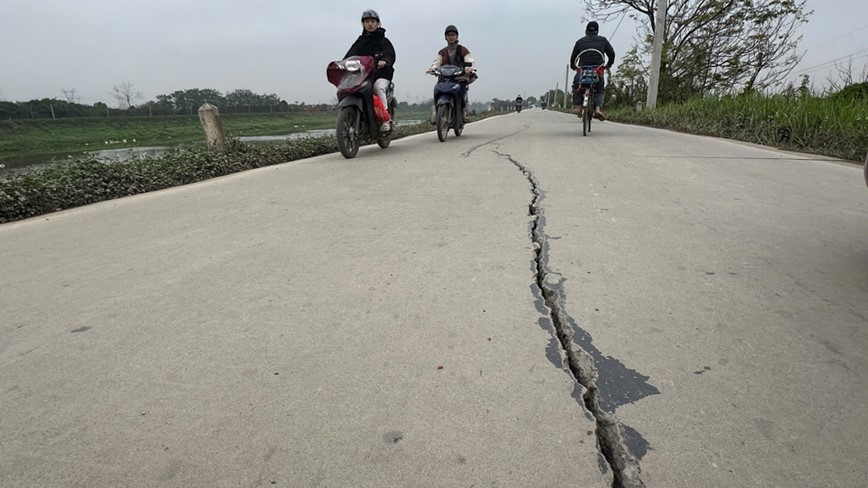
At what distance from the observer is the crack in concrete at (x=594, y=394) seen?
97cm

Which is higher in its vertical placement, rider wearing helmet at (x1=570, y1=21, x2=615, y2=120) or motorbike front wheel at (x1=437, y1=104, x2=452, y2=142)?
rider wearing helmet at (x1=570, y1=21, x2=615, y2=120)

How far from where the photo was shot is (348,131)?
17.9 feet

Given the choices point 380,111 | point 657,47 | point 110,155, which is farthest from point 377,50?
point 657,47

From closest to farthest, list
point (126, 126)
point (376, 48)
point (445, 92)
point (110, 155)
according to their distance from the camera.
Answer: point (110, 155) → point (376, 48) → point (445, 92) → point (126, 126)

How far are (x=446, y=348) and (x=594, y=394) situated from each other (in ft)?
1.49

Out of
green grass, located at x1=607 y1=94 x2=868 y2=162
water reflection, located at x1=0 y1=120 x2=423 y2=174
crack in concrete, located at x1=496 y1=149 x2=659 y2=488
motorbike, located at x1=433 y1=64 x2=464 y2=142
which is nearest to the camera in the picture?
crack in concrete, located at x1=496 y1=149 x2=659 y2=488

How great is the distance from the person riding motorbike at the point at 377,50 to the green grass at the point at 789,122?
17.0 feet

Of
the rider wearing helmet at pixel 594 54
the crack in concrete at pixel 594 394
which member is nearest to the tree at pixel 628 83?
the rider wearing helmet at pixel 594 54

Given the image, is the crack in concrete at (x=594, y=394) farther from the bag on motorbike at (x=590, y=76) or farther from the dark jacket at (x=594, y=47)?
the dark jacket at (x=594, y=47)

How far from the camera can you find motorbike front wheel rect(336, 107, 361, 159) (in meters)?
5.27

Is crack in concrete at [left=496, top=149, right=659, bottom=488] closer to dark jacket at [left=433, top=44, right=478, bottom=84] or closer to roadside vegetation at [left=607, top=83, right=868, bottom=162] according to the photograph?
roadside vegetation at [left=607, top=83, right=868, bottom=162]

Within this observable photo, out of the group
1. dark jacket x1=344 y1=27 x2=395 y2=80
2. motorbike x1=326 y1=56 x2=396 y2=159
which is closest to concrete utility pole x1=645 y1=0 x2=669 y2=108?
dark jacket x1=344 y1=27 x2=395 y2=80

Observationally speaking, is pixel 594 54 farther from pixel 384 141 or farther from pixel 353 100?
pixel 353 100

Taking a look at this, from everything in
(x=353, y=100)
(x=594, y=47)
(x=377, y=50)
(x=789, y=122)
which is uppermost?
(x=594, y=47)
